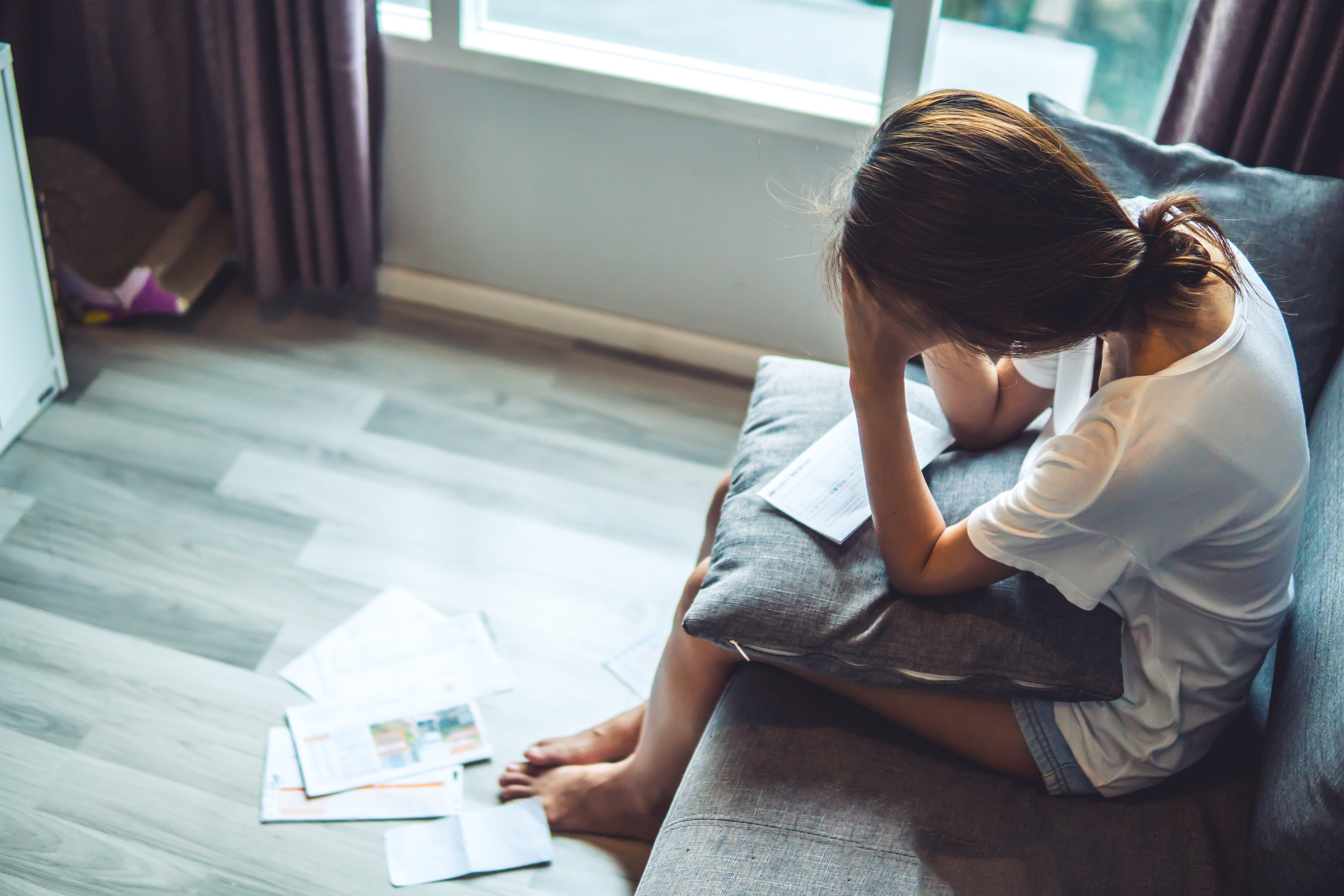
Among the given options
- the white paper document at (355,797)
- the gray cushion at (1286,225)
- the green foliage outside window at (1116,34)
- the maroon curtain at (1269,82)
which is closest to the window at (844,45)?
the green foliage outside window at (1116,34)

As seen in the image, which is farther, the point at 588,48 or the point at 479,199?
the point at 479,199

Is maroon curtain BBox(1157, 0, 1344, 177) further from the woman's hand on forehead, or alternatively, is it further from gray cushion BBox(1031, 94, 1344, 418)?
the woman's hand on forehead

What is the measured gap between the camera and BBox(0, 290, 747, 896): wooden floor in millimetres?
1519

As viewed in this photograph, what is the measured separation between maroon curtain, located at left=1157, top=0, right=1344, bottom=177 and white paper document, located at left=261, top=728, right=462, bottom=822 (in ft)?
5.36

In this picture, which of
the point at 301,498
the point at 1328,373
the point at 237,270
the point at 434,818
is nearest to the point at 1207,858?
the point at 1328,373

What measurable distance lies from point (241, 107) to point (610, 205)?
0.80 meters

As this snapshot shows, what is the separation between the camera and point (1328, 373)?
58.0 inches

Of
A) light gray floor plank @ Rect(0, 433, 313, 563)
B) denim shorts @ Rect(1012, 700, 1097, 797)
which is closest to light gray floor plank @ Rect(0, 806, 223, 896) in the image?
light gray floor plank @ Rect(0, 433, 313, 563)

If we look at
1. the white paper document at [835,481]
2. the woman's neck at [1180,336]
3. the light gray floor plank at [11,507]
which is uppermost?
the woman's neck at [1180,336]

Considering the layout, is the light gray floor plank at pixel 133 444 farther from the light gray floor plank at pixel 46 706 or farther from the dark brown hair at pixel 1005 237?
the dark brown hair at pixel 1005 237

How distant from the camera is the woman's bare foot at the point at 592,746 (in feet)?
5.30

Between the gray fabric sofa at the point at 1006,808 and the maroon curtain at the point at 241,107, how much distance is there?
1536mm

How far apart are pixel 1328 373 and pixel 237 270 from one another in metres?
2.27

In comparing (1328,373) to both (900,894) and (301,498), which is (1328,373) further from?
(301,498)
